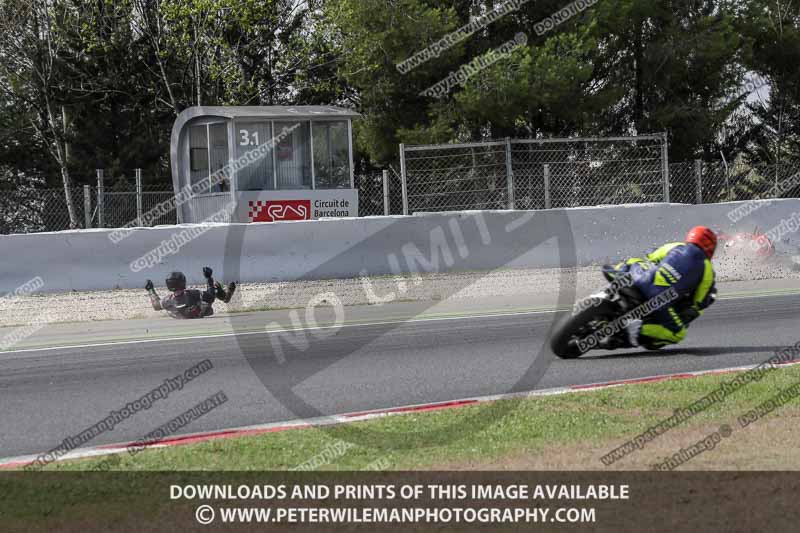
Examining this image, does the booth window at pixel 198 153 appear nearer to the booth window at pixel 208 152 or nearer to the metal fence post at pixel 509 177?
the booth window at pixel 208 152

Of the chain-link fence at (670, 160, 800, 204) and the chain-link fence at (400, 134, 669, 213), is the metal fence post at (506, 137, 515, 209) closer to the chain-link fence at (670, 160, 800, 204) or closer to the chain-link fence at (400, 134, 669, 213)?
the chain-link fence at (400, 134, 669, 213)

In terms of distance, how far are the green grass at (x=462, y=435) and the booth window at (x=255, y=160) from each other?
47.9ft

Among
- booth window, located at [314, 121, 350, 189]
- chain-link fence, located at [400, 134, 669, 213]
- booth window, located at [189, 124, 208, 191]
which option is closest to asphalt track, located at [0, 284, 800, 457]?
chain-link fence, located at [400, 134, 669, 213]

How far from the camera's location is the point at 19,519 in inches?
198

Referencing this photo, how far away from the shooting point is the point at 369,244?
16.9 m

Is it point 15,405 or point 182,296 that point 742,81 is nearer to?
point 182,296

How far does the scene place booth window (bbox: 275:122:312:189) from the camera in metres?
21.7

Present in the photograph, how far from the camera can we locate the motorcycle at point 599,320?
8.87 metres

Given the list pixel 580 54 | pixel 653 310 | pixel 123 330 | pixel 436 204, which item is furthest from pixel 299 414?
pixel 580 54

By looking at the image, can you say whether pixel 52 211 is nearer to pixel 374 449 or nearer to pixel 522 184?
pixel 522 184

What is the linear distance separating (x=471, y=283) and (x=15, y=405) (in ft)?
31.5

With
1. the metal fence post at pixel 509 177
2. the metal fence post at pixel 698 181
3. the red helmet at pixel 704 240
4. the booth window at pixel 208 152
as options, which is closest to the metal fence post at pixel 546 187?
the metal fence post at pixel 509 177

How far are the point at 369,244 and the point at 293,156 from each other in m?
5.65

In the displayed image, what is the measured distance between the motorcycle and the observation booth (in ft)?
41.1
